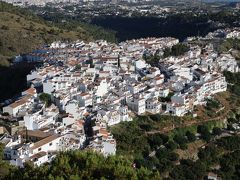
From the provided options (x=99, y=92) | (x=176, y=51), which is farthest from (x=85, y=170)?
(x=176, y=51)

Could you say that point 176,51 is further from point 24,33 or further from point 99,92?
point 24,33

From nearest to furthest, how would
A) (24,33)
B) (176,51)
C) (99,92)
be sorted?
(99,92) < (176,51) < (24,33)

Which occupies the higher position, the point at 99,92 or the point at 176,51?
the point at 99,92

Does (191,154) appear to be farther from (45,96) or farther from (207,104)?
(45,96)

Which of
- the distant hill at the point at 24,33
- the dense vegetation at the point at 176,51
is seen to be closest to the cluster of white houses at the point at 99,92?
the dense vegetation at the point at 176,51

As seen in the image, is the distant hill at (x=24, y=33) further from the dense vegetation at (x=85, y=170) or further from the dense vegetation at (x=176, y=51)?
the dense vegetation at (x=85, y=170)

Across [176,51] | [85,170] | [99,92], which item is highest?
[85,170]

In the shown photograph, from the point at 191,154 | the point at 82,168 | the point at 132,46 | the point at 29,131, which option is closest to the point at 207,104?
the point at 191,154
